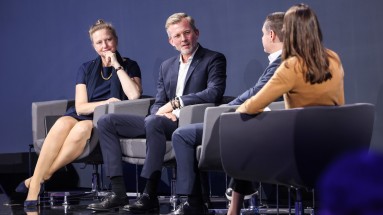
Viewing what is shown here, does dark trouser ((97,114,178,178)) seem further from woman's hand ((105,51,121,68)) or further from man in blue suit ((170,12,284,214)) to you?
woman's hand ((105,51,121,68))

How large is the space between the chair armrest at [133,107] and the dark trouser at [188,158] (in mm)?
999

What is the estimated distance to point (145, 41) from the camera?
5.52 meters

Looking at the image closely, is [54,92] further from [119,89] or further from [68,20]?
[119,89]

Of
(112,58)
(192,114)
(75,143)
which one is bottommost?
(75,143)

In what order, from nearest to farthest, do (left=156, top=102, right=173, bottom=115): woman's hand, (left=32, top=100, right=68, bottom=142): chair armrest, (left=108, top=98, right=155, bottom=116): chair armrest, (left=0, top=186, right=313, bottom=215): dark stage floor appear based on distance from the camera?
(left=0, top=186, right=313, bottom=215): dark stage floor < (left=156, top=102, right=173, bottom=115): woman's hand < (left=108, top=98, right=155, bottom=116): chair armrest < (left=32, top=100, right=68, bottom=142): chair armrest

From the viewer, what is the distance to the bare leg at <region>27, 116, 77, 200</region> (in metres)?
4.54

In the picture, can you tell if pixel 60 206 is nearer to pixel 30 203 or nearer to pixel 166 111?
pixel 30 203

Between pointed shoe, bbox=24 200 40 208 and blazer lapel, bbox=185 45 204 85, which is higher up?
blazer lapel, bbox=185 45 204 85

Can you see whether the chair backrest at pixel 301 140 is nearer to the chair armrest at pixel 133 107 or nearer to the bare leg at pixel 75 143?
the chair armrest at pixel 133 107

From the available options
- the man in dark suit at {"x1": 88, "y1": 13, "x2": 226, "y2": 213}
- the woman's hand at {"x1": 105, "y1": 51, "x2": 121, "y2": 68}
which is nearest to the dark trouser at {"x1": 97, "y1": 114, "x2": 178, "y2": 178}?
the man in dark suit at {"x1": 88, "y1": 13, "x2": 226, "y2": 213}

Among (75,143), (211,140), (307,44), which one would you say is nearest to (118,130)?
(75,143)

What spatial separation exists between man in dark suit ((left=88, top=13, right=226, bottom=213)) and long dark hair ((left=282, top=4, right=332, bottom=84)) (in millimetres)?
1476

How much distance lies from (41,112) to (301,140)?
3.16 meters

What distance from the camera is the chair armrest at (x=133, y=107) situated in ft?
14.4
